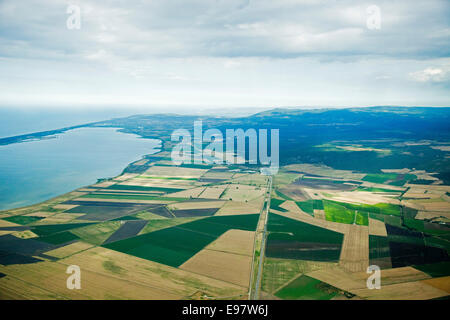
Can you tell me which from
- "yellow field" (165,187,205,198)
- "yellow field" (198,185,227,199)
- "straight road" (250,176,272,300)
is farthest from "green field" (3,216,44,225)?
"straight road" (250,176,272,300)

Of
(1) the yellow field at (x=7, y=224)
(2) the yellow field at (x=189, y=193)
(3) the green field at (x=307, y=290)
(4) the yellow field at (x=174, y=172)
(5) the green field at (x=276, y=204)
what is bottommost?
(3) the green field at (x=307, y=290)

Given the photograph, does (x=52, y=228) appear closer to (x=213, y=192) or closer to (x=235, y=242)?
(x=235, y=242)

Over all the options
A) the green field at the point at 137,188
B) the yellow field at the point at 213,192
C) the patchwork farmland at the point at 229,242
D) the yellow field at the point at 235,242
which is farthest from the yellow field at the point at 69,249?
the green field at the point at 137,188

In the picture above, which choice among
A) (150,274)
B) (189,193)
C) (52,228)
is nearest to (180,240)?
(150,274)

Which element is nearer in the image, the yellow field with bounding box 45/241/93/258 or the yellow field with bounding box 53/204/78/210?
the yellow field with bounding box 45/241/93/258

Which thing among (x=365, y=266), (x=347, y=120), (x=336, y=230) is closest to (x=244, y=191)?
(x=336, y=230)

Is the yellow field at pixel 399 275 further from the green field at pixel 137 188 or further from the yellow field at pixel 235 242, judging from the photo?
the green field at pixel 137 188

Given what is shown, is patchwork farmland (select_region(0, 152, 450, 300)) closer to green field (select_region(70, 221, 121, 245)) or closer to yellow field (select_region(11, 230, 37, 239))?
green field (select_region(70, 221, 121, 245))
